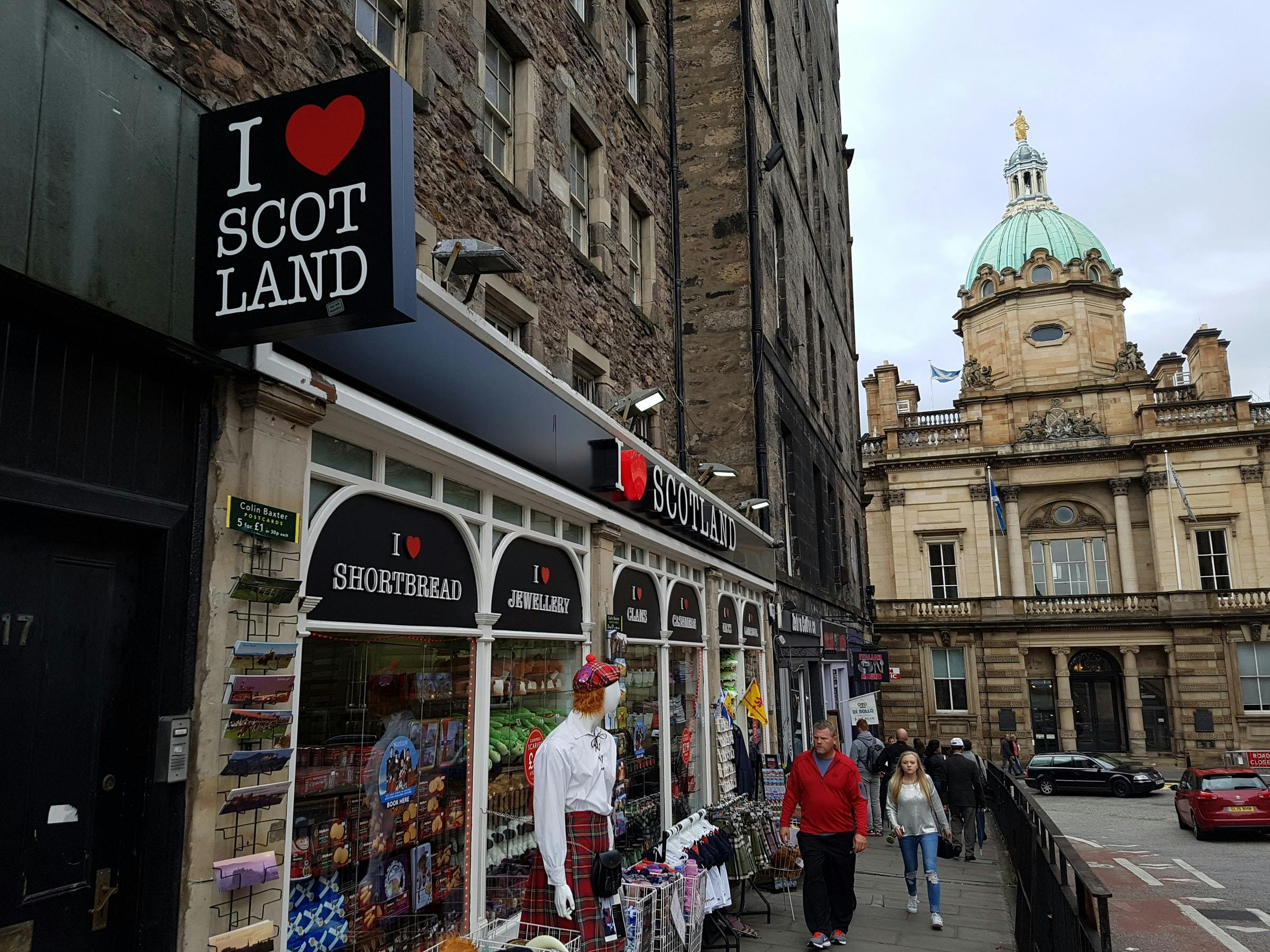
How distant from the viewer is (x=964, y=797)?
1428 cm

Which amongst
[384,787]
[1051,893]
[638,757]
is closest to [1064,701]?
[638,757]

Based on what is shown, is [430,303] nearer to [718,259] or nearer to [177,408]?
[177,408]

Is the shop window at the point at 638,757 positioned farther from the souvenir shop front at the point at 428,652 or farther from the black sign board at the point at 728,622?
the black sign board at the point at 728,622

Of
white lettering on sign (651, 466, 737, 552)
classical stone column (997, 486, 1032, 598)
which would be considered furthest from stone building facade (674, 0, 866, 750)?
classical stone column (997, 486, 1032, 598)

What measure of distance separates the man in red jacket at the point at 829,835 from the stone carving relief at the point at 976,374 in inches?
1815

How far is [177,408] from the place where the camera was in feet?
15.7

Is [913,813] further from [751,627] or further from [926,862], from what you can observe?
[751,627]

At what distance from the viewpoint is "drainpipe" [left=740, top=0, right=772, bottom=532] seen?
61.5 ft

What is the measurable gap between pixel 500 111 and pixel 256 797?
7636 mm

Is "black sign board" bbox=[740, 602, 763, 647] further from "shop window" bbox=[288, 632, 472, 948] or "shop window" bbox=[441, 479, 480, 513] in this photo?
"shop window" bbox=[288, 632, 472, 948]

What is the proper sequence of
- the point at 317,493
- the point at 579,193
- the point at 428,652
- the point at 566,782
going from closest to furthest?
1. the point at 317,493
2. the point at 566,782
3. the point at 428,652
4. the point at 579,193

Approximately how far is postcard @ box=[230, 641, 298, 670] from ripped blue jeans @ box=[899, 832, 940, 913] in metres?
6.86

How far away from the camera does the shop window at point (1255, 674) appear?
132 feet

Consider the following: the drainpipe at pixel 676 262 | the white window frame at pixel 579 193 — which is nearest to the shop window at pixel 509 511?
the white window frame at pixel 579 193
